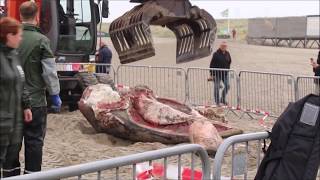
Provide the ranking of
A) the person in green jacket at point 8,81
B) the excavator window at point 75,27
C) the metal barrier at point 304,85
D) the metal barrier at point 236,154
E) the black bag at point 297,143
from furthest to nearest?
the excavator window at point 75,27 → the metal barrier at point 304,85 → the metal barrier at point 236,154 → the person in green jacket at point 8,81 → the black bag at point 297,143

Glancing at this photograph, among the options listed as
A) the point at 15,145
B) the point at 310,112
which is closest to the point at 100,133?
the point at 15,145

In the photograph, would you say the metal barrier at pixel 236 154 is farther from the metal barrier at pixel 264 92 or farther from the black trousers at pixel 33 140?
the metal barrier at pixel 264 92

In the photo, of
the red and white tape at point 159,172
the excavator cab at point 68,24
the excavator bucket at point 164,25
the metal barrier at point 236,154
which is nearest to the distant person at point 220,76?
the excavator cab at point 68,24

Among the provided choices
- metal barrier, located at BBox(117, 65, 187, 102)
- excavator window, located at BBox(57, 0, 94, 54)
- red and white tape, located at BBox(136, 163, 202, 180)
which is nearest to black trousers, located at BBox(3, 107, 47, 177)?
red and white tape, located at BBox(136, 163, 202, 180)

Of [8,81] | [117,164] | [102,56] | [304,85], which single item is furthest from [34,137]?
[102,56]

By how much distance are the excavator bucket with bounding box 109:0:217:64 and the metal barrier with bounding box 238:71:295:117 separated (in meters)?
4.35

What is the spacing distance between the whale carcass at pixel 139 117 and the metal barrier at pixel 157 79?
4765 millimetres

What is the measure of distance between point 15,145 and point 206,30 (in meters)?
3.53

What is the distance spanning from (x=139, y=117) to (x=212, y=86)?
4869mm

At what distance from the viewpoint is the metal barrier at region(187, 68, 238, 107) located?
1242cm

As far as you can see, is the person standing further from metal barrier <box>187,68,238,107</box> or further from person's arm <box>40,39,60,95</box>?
metal barrier <box>187,68,238,107</box>

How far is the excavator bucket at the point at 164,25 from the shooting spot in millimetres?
6582

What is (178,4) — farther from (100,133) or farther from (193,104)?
(193,104)

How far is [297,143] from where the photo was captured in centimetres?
367
